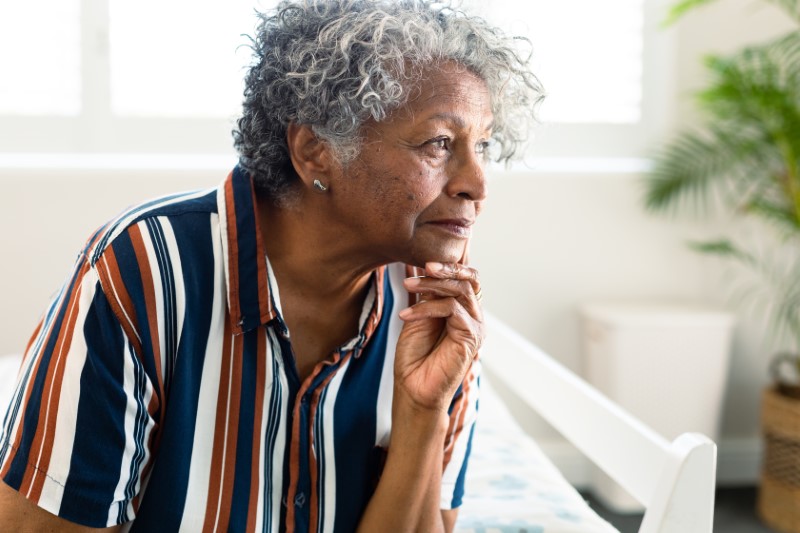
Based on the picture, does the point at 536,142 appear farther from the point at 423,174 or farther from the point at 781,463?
the point at 423,174

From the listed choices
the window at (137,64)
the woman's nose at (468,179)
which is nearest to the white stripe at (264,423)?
the woman's nose at (468,179)

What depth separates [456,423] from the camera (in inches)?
52.6

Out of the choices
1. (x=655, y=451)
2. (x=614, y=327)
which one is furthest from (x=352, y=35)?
(x=614, y=327)

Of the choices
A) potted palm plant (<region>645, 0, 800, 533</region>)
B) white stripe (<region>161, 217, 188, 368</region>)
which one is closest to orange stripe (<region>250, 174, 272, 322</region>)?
white stripe (<region>161, 217, 188, 368</region>)

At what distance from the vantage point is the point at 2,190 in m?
2.78

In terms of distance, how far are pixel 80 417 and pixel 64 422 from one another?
0.02 metres

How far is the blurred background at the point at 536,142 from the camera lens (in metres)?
2.99

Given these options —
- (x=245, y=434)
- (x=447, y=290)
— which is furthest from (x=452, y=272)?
(x=245, y=434)

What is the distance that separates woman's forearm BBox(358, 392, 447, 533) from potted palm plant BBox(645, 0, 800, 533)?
5.90 ft

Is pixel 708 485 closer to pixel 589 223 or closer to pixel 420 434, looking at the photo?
pixel 420 434

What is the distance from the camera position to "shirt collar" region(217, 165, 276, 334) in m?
1.15

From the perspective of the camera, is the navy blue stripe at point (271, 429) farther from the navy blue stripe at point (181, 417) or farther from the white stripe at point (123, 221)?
the white stripe at point (123, 221)

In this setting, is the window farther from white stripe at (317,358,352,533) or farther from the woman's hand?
white stripe at (317,358,352,533)

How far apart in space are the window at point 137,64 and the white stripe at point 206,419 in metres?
1.92
